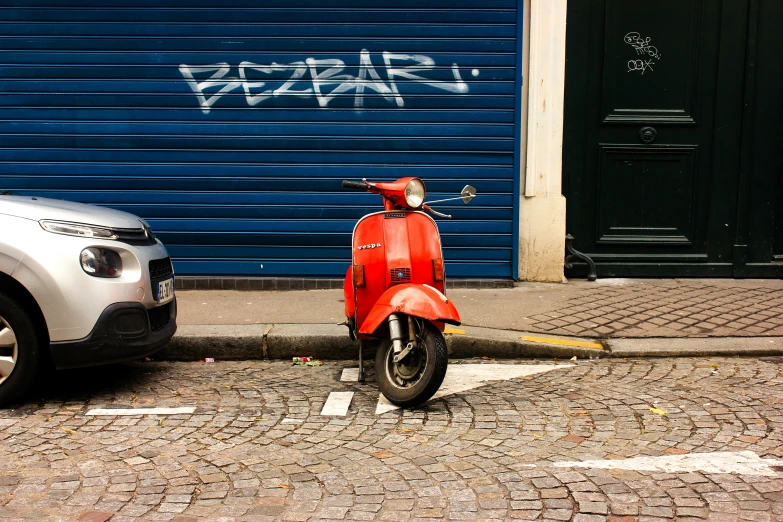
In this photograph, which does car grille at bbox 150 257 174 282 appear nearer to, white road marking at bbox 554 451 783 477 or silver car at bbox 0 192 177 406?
silver car at bbox 0 192 177 406

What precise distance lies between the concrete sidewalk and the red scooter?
1028 mm

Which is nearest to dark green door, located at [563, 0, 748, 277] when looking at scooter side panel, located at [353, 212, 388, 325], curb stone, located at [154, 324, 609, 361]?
curb stone, located at [154, 324, 609, 361]

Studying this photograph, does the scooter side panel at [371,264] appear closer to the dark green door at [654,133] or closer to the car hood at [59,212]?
the car hood at [59,212]

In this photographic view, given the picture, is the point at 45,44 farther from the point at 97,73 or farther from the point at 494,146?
the point at 494,146

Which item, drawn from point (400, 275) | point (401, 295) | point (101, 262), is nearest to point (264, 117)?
point (101, 262)

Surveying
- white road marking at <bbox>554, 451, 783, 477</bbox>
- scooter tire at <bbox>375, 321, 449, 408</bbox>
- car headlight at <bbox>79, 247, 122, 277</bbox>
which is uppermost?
car headlight at <bbox>79, 247, 122, 277</bbox>

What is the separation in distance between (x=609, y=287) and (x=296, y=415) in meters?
4.50

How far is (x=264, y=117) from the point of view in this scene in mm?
7781

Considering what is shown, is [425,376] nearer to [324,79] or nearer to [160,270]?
[160,270]

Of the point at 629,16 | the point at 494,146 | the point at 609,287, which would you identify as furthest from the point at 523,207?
the point at 629,16

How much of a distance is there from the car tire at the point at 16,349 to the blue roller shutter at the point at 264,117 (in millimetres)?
3519

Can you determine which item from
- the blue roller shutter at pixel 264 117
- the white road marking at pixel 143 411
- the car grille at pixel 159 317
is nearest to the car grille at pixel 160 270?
the car grille at pixel 159 317

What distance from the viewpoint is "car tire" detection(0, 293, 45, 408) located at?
4359mm

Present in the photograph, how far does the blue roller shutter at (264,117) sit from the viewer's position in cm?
770
